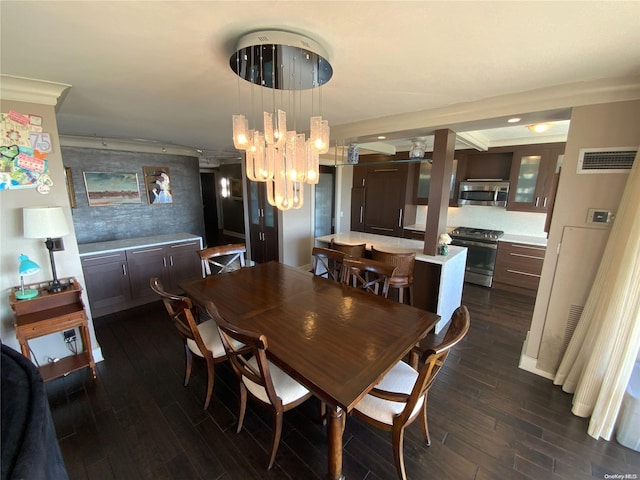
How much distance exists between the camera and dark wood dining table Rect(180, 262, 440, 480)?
4.00ft

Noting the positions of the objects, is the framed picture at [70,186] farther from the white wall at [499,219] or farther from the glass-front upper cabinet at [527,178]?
the glass-front upper cabinet at [527,178]

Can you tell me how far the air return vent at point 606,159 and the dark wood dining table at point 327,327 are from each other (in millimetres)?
1653

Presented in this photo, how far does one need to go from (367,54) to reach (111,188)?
4.88 m

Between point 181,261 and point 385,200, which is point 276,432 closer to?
point 181,261

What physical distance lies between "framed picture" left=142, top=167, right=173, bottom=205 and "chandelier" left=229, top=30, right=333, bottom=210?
Answer: 3599 mm

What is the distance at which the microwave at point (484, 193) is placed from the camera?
414cm

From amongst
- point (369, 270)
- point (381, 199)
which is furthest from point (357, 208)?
point (369, 270)

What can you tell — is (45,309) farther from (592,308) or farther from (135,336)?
(592,308)

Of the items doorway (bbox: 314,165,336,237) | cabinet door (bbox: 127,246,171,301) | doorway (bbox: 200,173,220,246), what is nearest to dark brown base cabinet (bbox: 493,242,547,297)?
doorway (bbox: 314,165,336,237)

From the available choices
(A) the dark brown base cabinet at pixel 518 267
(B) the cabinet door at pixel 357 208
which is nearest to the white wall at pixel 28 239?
(B) the cabinet door at pixel 357 208

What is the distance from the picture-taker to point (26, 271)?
6.35ft

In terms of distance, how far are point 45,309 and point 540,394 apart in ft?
13.4

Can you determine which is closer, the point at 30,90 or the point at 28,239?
the point at 30,90

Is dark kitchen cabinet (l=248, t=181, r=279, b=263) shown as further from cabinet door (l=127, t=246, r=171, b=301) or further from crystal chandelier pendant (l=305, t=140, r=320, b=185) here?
crystal chandelier pendant (l=305, t=140, r=320, b=185)
